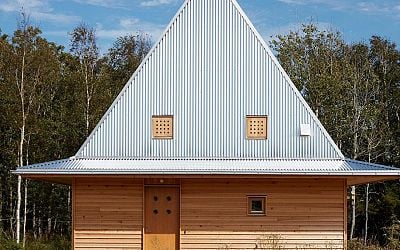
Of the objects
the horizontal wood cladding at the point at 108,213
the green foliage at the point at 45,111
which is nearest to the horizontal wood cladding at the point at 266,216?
the horizontal wood cladding at the point at 108,213

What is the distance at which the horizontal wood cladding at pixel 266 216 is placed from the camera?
61.0 feet

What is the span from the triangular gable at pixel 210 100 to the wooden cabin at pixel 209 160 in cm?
3

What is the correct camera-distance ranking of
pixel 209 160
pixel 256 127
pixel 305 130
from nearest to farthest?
pixel 209 160
pixel 305 130
pixel 256 127

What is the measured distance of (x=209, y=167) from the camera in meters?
18.0

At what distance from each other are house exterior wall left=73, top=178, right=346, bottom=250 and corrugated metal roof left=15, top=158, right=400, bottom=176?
0.46 m

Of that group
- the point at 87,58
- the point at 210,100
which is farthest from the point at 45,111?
the point at 210,100

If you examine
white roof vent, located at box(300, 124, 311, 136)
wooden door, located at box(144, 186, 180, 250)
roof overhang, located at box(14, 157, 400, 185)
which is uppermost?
white roof vent, located at box(300, 124, 311, 136)

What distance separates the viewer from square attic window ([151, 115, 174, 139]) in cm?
1959

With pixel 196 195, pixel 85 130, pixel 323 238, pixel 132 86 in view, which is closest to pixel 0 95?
pixel 85 130

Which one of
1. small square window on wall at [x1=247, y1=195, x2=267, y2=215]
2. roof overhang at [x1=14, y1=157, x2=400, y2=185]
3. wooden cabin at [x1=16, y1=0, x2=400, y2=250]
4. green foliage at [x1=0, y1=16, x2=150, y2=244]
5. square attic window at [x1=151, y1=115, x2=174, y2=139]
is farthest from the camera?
green foliage at [x1=0, y1=16, x2=150, y2=244]

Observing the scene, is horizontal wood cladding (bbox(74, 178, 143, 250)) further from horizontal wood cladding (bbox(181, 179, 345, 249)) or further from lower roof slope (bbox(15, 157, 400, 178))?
horizontal wood cladding (bbox(181, 179, 345, 249))

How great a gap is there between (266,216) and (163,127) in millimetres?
3653

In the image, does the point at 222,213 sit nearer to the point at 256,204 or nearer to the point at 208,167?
the point at 256,204

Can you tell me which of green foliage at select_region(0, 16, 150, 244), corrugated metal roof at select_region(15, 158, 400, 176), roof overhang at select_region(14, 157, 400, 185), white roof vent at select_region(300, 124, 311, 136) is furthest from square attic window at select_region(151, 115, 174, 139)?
green foliage at select_region(0, 16, 150, 244)
